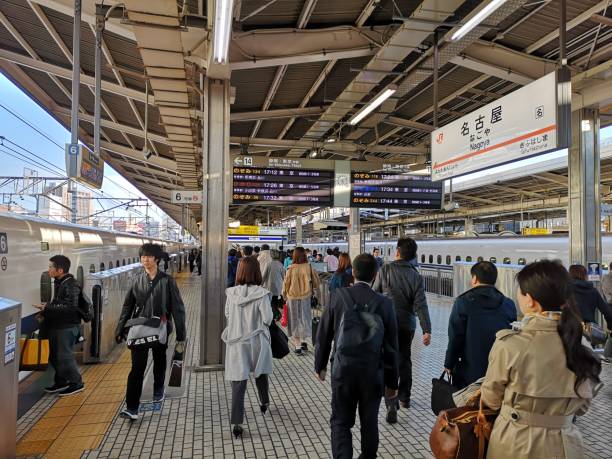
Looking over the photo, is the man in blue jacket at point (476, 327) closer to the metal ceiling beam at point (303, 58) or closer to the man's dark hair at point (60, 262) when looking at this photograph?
the man's dark hair at point (60, 262)

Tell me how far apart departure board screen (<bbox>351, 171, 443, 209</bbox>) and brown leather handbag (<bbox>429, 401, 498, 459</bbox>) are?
823 centimetres

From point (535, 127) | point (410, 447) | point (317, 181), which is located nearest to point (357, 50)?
point (535, 127)

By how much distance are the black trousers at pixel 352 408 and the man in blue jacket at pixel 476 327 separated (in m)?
0.74

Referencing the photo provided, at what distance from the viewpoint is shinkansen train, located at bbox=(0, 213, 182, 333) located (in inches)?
231

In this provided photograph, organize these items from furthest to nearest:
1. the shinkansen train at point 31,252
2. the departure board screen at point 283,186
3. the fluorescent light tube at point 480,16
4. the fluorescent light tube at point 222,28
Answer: the departure board screen at point 283,186
the shinkansen train at point 31,252
the fluorescent light tube at point 480,16
the fluorescent light tube at point 222,28

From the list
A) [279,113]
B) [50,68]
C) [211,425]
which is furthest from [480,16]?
[50,68]

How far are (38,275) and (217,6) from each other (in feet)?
17.1

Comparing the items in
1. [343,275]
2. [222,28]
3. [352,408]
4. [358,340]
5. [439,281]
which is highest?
[222,28]

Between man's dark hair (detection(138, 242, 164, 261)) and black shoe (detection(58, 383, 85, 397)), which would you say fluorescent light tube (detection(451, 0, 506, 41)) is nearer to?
man's dark hair (detection(138, 242, 164, 261))

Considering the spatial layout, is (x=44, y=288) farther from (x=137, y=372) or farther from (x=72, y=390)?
(x=137, y=372)

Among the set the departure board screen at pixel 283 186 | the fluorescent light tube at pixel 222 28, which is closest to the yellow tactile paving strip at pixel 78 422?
the fluorescent light tube at pixel 222 28

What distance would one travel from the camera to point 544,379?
1839 mm

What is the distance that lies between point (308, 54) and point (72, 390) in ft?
17.4

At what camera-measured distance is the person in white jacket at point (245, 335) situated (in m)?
3.89
